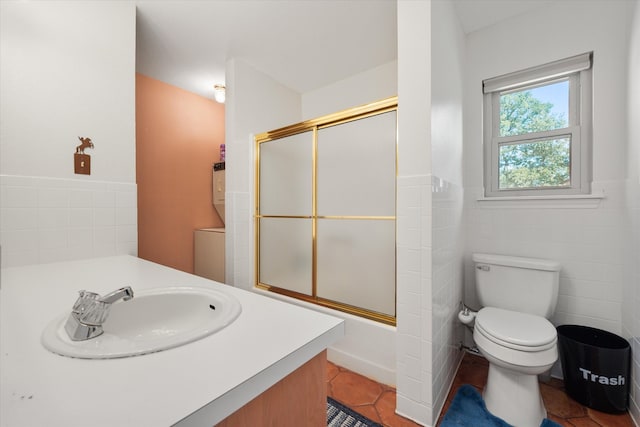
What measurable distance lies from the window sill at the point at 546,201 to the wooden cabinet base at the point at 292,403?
1.80 meters

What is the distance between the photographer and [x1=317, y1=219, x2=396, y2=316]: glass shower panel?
5.23 feet

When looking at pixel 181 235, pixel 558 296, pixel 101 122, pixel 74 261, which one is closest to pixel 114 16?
pixel 101 122

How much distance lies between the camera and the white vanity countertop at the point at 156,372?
1.16 feet

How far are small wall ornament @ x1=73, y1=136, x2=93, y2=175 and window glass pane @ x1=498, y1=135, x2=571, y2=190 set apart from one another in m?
2.66

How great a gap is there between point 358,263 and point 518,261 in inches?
39.0

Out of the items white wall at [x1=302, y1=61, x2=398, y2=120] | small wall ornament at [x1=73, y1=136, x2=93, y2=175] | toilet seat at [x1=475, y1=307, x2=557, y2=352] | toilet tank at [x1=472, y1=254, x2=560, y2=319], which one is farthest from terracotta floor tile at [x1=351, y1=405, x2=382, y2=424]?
white wall at [x1=302, y1=61, x2=398, y2=120]

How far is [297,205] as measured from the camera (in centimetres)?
206

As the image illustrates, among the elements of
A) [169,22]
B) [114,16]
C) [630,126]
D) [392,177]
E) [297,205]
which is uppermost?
[169,22]

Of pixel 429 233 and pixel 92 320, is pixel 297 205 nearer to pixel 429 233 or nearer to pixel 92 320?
pixel 429 233

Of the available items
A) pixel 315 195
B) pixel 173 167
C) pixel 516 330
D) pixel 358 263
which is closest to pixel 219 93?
pixel 173 167

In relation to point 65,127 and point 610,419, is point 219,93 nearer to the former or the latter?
point 65,127

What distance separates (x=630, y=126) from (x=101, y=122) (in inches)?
114

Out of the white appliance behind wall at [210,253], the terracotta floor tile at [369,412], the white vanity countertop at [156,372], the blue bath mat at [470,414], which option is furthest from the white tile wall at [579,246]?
the white appliance behind wall at [210,253]

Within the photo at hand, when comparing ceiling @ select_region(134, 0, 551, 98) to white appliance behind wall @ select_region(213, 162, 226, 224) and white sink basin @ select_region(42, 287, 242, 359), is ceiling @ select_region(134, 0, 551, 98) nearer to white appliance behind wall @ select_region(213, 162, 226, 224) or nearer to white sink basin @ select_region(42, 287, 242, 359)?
white appliance behind wall @ select_region(213, 162, 226, 224)
